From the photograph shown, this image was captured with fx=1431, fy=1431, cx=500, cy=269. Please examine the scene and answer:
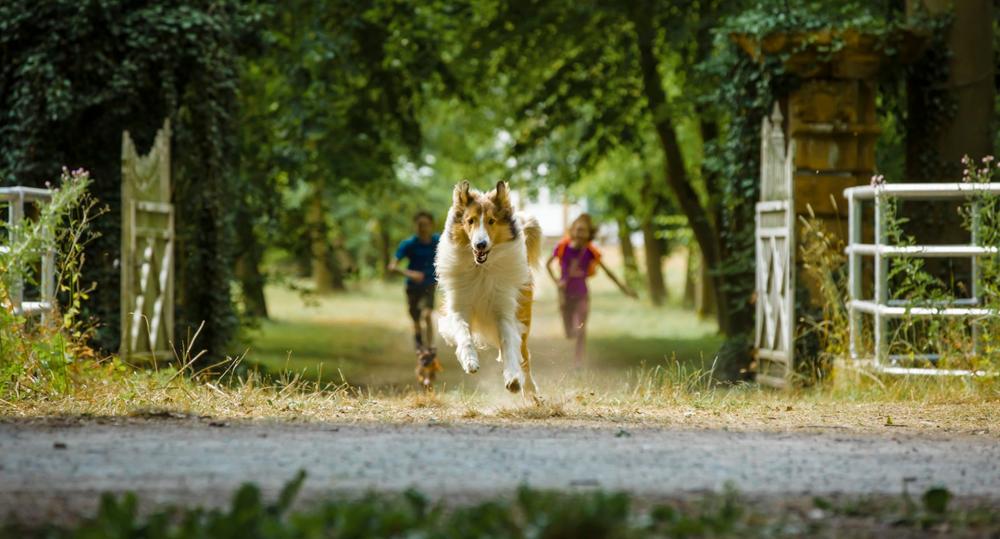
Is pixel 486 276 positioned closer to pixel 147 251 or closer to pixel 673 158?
pixel 147 251

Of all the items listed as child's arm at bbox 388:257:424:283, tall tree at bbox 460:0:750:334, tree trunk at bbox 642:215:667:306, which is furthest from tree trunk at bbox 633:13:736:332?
tree trunk at bbox 642:215:667:306

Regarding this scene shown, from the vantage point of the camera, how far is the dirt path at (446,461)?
240 inches

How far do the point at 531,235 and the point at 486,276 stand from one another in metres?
1.05

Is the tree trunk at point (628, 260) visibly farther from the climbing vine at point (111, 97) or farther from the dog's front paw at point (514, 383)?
the dog's front paw at point (514, 383)

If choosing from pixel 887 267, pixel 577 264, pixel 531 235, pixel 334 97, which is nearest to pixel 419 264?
pixel 577 264

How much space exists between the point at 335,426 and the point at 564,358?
473 inches

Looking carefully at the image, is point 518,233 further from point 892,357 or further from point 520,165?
point 520,165

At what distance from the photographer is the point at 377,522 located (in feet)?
16.7

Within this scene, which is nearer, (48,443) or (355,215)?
(48,443)

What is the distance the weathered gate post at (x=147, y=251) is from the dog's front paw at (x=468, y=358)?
4.65 metres

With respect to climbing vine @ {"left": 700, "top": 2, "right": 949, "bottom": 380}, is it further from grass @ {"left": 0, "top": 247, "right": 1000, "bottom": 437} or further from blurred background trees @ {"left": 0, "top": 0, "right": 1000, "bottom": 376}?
grass @ {"left": 0, "top": 247, "right": 1000, "bottom": 437}

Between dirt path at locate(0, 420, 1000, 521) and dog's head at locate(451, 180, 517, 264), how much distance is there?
276 centimetres

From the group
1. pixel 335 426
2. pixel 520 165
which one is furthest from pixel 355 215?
pixel 335 426

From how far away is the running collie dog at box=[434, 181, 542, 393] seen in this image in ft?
36.0
